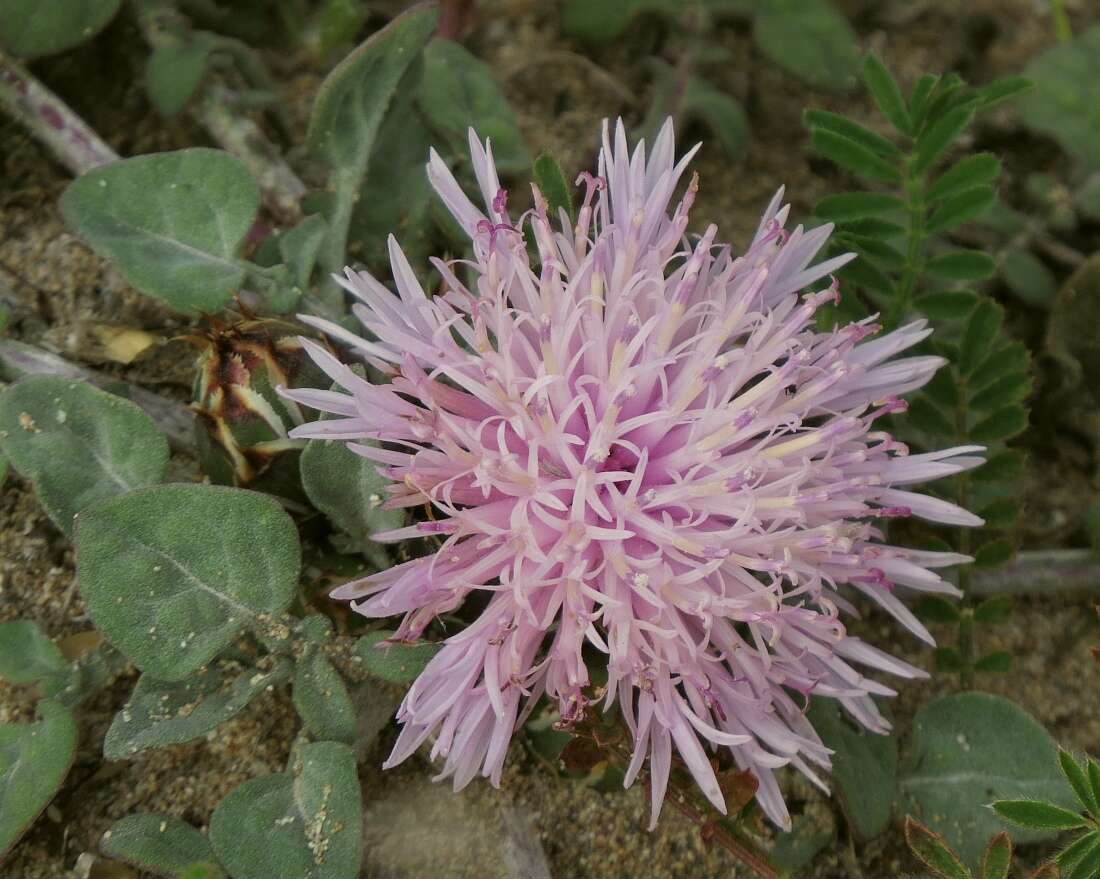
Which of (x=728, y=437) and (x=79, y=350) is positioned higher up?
(x=79, y=350)

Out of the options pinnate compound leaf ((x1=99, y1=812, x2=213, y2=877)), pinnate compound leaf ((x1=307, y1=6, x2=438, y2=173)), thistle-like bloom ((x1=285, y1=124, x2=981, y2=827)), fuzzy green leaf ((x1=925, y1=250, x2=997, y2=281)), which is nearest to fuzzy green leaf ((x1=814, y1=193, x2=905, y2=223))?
fuzzy green leaf ((x1=925, y1=250, x2=997, y2=281))

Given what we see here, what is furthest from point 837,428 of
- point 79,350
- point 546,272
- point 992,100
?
point 79,350

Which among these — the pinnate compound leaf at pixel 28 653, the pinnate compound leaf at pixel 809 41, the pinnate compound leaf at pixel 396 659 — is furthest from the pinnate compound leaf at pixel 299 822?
the pinnate compound leaf at pixel 809 41

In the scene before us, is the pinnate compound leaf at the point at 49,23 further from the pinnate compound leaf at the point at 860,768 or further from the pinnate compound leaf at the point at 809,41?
the pinnate compound leaf at the point at 860,768

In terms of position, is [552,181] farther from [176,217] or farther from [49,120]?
[49,120]

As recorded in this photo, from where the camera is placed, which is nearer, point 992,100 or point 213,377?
point 213,377

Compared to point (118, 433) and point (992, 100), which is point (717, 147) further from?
point (118, 433)

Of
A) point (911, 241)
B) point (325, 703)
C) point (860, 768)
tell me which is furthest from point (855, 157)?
point (325, 703)

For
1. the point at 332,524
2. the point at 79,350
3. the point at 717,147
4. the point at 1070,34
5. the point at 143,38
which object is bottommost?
the point at 1070,34
